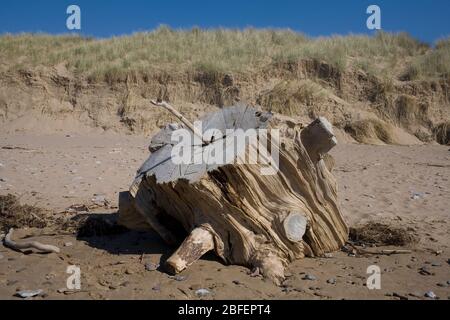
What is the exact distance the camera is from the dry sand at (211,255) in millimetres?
3273

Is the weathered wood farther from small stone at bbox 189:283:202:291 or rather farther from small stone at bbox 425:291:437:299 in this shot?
small stone at bbox 425:291:437:299

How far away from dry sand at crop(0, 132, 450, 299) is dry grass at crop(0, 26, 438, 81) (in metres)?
6.66

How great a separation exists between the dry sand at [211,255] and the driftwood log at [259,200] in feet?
0.49

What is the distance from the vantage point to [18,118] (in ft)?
45.2

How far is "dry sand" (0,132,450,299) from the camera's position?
129 inches

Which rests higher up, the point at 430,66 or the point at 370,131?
the point at 430,66

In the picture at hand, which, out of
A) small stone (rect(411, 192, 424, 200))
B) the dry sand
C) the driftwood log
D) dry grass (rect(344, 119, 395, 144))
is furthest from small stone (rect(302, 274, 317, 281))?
dry grass (rect(344, 119, 395, 144))

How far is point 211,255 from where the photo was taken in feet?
12.8

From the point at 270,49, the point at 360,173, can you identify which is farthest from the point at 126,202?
the point at 270,49

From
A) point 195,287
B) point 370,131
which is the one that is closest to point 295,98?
point 370,131

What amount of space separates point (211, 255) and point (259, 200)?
672 millimetres

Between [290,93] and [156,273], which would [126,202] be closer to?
[156,273]

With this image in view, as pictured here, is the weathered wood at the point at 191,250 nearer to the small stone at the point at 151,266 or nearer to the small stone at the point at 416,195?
the small stone at the point at 151,266

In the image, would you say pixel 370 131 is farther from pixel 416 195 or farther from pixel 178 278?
pixel 178 278
